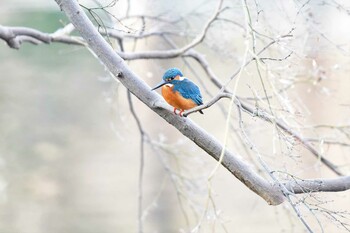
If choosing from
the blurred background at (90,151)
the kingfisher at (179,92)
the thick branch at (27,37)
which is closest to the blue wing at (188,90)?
the kingfisher at (179,92)

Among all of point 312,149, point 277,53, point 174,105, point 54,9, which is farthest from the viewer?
point 54,9

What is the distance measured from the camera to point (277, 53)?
11.3 feet

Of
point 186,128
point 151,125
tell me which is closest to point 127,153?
point 151,125

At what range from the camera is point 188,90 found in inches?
79.5

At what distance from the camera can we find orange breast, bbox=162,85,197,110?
2.02m

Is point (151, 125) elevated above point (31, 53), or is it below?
above

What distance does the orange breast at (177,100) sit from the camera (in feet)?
6.63

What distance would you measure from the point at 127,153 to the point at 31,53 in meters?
2.41

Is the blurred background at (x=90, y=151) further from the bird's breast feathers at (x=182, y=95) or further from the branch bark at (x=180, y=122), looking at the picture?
the bird's breast feathers at (x=182, y=95)

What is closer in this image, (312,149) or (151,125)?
(312,149)

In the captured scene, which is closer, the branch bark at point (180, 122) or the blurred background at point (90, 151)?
the branch bark at point (180, 122)

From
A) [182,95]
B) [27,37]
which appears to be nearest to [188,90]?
[182,95]

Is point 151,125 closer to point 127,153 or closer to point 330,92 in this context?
point 127,153

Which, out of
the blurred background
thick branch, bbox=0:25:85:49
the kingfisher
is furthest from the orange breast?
the blurred background
